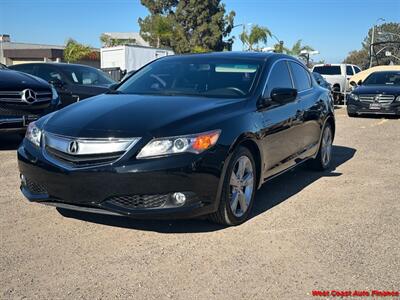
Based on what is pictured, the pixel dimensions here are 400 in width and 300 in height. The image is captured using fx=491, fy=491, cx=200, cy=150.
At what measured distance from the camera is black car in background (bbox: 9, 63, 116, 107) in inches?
399

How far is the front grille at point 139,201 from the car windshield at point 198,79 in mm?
1364

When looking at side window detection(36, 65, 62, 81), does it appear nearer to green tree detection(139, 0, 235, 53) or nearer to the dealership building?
the dealership building

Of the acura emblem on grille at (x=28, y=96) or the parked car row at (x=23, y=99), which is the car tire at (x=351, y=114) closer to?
the parked car row at (x=23, y=99)

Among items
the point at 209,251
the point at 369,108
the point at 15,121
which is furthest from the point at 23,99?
the point at 369,108

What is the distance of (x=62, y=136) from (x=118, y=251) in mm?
1044

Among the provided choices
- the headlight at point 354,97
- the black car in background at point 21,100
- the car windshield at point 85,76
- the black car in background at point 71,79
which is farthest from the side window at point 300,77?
the headlight at point 354,97

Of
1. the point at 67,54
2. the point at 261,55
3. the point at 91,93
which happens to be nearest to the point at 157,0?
the point at 67,54

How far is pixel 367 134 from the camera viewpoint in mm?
10992

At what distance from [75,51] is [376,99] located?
33810mm

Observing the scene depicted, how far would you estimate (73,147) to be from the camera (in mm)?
3889

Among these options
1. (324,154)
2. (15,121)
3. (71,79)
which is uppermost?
(71,79)

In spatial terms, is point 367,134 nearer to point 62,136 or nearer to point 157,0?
point 62,136

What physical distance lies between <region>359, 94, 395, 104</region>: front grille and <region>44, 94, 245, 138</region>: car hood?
35.1 ft

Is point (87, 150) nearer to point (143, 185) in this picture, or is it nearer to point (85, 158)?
point (85, 158)
